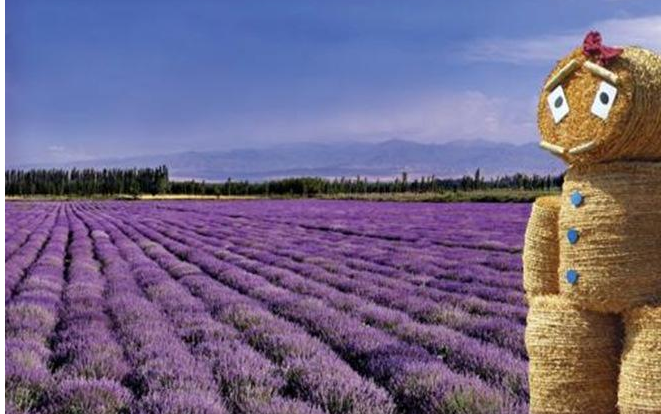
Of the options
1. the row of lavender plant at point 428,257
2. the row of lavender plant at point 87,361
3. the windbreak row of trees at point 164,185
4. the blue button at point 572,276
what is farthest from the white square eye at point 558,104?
the windbreak row of trees at point 164,185

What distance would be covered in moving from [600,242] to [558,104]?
0.49m

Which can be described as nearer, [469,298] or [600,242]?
[600,242]

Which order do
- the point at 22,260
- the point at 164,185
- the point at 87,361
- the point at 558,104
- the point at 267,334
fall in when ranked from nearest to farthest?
the point at 558,104 → the point at 87,361 → the point at 267,334 → the point at 22,260 → the point at 164,185

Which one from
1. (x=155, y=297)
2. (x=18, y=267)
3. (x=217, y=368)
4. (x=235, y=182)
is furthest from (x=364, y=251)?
(x=235, y=182)

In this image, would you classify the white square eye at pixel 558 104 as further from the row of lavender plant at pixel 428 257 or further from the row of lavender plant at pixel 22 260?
the row of lavender plant at pixel 22 260

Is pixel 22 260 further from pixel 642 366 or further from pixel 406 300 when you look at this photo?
pixel 642 366

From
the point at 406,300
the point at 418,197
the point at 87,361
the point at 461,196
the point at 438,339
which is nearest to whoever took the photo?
the point at 87,361

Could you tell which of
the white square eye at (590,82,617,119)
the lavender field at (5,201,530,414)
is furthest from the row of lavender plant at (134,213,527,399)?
the white square eye at (590,82,617,119)

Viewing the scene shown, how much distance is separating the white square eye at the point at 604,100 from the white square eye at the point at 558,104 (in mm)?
122

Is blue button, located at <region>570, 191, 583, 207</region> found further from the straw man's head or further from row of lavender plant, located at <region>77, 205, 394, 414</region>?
row of lavender plant, located at <region>77, 205, 394, 414</region>

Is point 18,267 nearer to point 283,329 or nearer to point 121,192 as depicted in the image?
point 283,329

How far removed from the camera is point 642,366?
321 centimetres

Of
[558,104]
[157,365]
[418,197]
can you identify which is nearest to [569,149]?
[558,104]

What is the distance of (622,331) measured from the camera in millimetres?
3400
